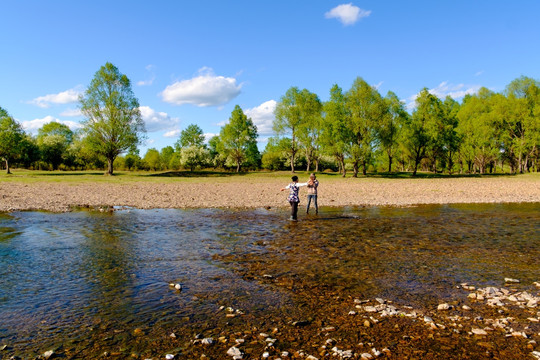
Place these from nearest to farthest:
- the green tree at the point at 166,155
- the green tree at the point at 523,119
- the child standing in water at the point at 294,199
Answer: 1. the child standing in water at the point at 294,199
2. the green tree at the point at 523,119
3. the green tree at the point at 166,155

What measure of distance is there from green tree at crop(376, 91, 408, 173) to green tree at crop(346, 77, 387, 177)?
102 cm

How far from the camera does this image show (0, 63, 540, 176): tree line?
2741 inches

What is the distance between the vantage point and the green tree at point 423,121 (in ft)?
250

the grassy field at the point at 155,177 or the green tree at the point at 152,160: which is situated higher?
the green tree at the point at 152,160

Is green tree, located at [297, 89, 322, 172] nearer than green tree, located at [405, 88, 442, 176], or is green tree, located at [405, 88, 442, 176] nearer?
green tree, located at [405, 88, 442, 176]

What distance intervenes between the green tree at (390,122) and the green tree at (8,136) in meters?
70.8

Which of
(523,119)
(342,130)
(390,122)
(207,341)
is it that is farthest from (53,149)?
(523,119)

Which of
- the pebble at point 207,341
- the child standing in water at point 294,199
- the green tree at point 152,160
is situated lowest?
the pebble at point 207,341

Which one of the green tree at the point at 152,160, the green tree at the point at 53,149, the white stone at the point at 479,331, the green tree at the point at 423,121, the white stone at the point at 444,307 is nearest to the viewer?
the white stone at the point at 479,331

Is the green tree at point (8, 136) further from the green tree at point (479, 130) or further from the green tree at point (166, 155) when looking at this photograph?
the green tree at point (479, 130)

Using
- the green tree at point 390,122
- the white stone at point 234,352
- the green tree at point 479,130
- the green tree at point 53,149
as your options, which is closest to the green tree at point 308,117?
the green tree at point 390,122

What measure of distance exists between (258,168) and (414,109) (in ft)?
202

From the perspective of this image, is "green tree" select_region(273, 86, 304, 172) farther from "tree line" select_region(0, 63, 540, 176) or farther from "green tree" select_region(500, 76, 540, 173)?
"green tree" select_region(500, 76, 540, 173)

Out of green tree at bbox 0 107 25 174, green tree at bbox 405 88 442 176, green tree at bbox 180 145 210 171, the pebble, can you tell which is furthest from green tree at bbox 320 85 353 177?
the pebble
